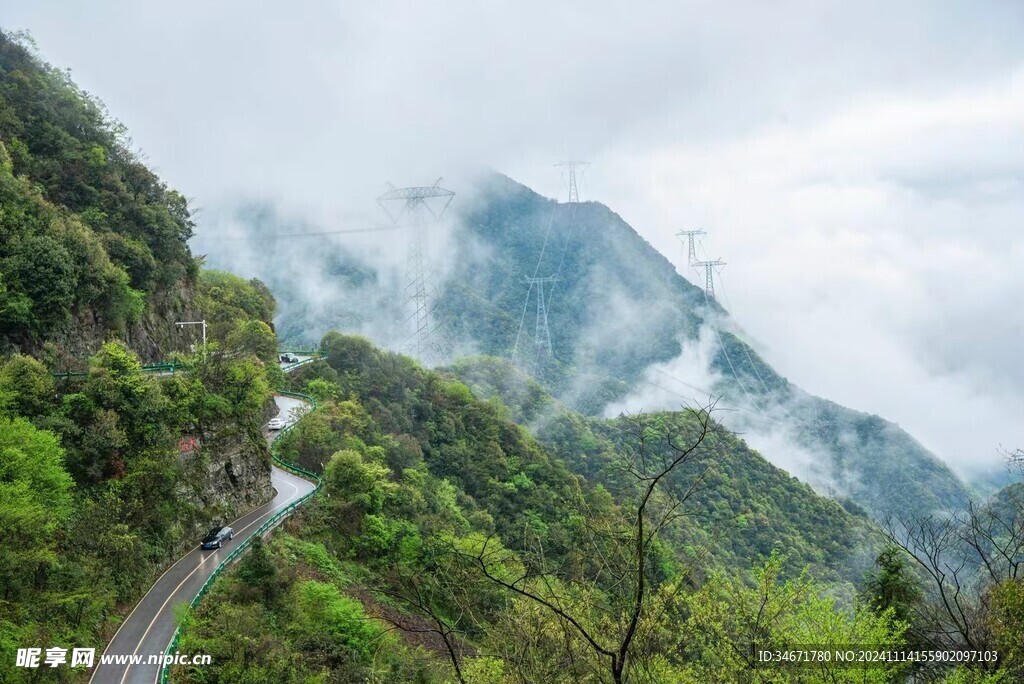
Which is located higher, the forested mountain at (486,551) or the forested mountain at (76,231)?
the forested mountain at (76,231)

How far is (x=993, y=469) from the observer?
93.4 m

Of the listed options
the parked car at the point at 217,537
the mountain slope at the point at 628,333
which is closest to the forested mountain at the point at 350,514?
the parked car at the point at 217,537

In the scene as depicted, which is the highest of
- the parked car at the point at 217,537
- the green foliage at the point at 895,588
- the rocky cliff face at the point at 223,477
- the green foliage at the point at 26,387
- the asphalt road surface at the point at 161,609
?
the green foliage at the point at 26,387

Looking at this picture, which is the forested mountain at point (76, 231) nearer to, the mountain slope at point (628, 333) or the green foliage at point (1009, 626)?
the green foliage at point (1009, 626)

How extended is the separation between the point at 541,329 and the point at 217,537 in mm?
79590

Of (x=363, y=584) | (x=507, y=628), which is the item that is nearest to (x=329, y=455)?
(x=363, y=584)

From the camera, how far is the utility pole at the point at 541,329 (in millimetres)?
92412

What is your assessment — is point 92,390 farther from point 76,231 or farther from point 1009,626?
point 1009,626

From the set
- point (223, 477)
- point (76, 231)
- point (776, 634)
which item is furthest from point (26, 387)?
point (776, 634)

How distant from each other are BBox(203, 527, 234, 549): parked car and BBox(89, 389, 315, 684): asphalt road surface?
0.64 ft

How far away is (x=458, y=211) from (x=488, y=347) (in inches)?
1377

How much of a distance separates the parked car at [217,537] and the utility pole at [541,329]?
64437 millimetres

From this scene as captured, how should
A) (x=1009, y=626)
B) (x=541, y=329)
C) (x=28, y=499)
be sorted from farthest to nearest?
(x=541, y=329)
(x=28, y=499)
(x=1009, y=626)

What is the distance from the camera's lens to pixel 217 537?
76.1ft
